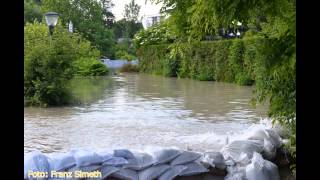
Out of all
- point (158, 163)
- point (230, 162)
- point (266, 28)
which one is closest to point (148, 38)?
point (230, 162)

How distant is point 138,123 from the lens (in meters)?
8.21

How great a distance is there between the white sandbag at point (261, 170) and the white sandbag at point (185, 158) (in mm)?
480

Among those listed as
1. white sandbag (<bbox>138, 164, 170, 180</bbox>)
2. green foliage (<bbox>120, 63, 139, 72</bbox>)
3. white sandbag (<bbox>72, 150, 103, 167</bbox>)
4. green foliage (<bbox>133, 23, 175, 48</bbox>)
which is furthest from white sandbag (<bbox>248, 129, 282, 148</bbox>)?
green foliage (<bbox>120, 63, 139, 72</bbox>)

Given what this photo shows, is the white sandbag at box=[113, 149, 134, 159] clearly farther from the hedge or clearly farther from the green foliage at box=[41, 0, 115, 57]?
the green foliage at box=[41, 0, 115, 57]

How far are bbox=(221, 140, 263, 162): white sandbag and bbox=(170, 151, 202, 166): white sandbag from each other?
375mm

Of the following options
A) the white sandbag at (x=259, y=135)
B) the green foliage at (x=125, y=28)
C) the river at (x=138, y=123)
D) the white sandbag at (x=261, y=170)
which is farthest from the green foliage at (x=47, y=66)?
the green foliage at (x=125, y=28)

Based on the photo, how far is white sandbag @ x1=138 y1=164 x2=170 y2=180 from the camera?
13.4 ft

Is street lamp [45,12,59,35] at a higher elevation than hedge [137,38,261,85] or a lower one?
higher

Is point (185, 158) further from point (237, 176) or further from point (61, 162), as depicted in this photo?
point (61, 162)

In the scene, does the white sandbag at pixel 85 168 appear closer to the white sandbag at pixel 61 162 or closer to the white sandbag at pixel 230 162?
the white sandbag at pixel 61 162

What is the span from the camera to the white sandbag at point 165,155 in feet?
13.8
